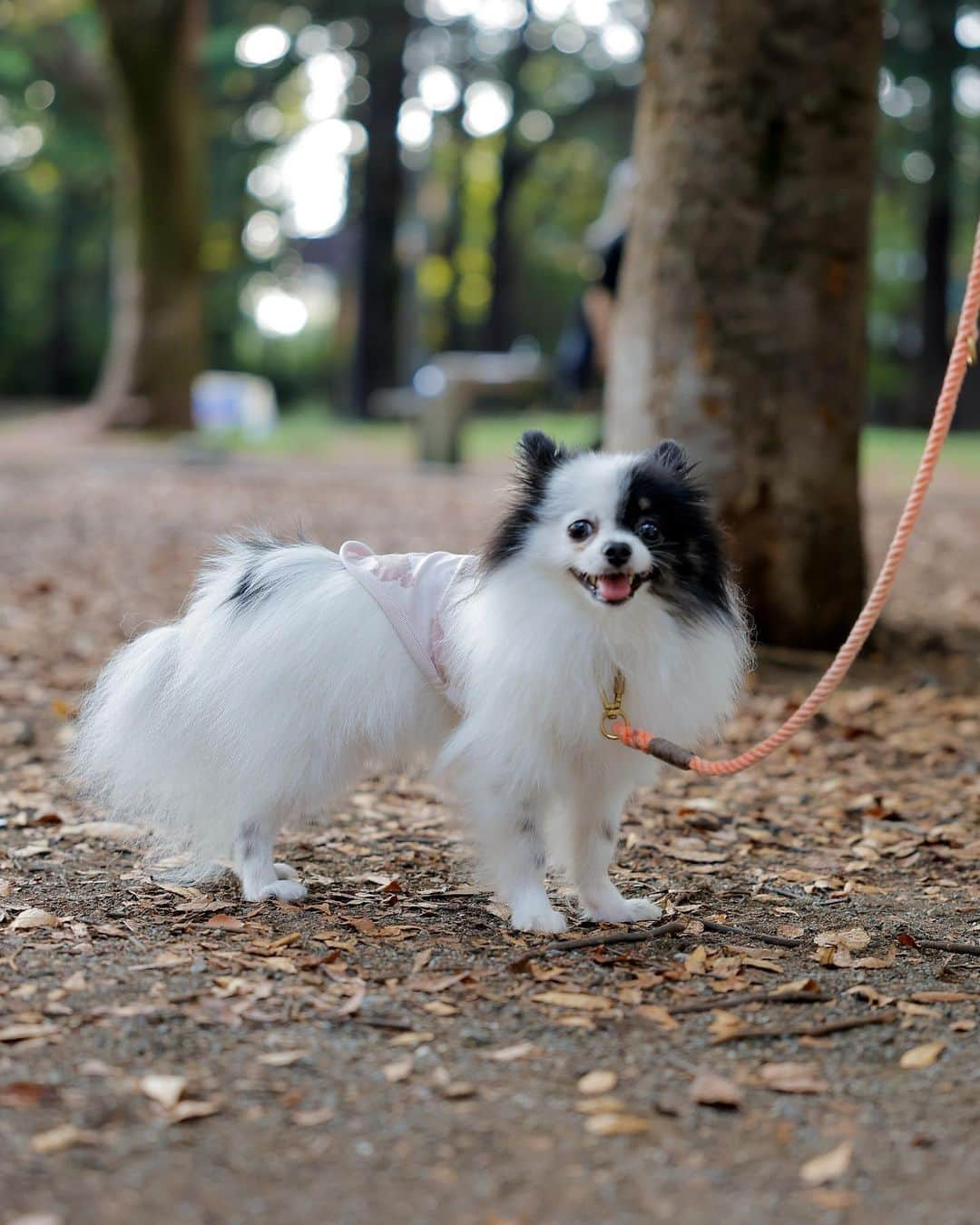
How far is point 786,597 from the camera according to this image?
6.09 meters

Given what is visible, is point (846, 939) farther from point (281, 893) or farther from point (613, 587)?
point (281, 893)

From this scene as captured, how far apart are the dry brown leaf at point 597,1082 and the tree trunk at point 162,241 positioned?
14697 mm

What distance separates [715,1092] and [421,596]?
1.41 m

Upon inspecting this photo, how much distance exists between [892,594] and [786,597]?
219 centimetres

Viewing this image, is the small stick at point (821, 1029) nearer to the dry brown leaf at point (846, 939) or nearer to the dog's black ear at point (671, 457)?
the dry brown leaf at point (846, 939)

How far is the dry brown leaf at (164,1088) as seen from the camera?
2488mm

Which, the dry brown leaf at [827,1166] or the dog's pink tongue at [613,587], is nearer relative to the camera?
the dry brown leaf at [827,1166]

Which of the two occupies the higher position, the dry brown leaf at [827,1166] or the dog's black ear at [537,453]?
the dog's black ear at [537,453]

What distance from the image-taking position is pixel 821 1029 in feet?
9.48

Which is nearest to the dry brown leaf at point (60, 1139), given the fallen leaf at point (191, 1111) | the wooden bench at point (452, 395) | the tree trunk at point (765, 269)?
the fallen leaf at point (191, 1111)

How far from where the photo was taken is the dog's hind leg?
3600 millimetres

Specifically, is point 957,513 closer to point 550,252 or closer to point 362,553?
point 362,553

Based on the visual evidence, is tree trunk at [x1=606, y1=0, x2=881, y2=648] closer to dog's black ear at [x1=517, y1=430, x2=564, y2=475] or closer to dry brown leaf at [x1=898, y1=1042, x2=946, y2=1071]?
dog's black ear at [x1=517, y1=430, x2=564, y2=475]

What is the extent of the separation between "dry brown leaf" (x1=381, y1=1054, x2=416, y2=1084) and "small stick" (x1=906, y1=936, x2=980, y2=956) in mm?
1291
